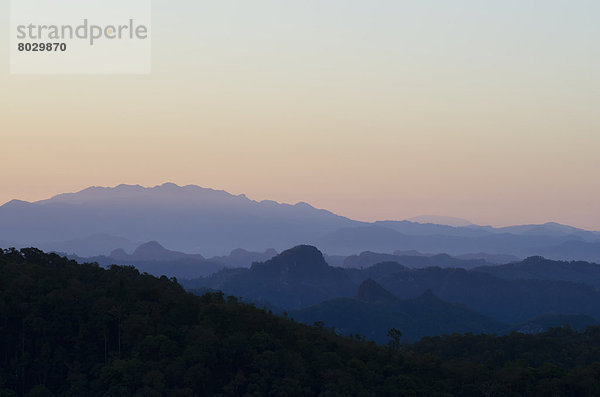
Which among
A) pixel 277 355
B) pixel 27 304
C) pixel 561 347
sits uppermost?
pixel 27 304

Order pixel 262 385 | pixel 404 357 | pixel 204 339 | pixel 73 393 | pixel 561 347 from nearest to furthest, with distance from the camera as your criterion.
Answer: pixel 73 393, pixel 262 385, pixel 204 339, pixel 404 357, pixel 561 347

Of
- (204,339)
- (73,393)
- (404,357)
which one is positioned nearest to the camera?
(73,393)

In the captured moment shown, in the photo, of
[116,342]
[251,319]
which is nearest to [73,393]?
[116,342]

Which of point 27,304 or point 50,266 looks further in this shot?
point 50,266

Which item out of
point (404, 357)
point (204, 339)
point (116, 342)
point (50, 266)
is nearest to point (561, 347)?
point (404, 357)

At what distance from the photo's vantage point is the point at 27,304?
101m

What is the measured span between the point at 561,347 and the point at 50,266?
111480 mm

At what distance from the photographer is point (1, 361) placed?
316 ft

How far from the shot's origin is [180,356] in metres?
97.2

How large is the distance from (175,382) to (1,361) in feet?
88.1

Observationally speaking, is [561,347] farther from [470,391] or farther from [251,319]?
[251,319]

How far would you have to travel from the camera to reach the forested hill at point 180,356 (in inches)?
3642

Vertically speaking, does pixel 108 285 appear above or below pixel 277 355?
above

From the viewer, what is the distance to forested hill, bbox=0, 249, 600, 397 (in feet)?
303
